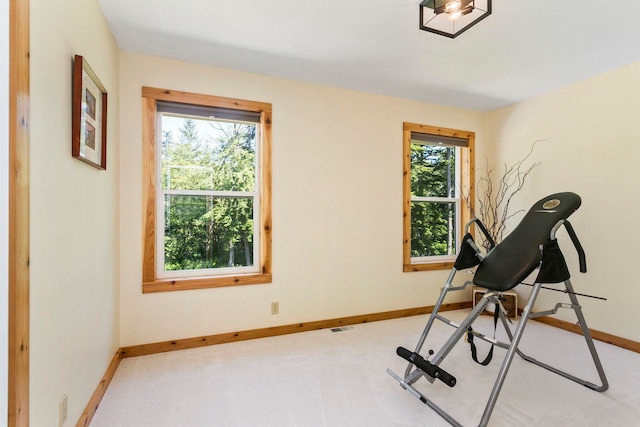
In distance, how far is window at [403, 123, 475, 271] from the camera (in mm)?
3582

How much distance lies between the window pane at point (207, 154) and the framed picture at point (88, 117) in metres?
0.75

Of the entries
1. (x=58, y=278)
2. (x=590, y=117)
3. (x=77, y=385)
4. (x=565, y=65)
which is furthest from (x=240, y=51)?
(x=590, y=117)

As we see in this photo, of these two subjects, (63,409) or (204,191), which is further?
(204,191)

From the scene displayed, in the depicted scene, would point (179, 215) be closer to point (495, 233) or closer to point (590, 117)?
point (495, 233)

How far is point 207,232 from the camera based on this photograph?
2.84 metres

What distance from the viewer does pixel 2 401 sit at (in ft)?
3.16

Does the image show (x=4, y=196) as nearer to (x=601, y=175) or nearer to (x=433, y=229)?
(x=433, y=229)

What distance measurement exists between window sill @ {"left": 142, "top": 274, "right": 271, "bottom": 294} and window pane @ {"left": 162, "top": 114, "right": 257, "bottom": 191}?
0.80m

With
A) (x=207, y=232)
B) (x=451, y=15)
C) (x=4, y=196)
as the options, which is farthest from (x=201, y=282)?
(x=451, y=15)

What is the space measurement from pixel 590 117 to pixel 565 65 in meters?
0.63

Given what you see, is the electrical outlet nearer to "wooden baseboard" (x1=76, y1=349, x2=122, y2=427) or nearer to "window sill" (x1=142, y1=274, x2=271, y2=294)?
"wooden baseboard" (x1=76, y1=349, x2=122, y2=427)

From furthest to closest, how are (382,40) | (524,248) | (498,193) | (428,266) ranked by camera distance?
(498,193)
(428,266)
(382,40)
(524,248)

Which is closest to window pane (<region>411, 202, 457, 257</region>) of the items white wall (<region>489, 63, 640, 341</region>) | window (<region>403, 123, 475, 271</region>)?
window (<region>403, 123, 475, 271</region>)

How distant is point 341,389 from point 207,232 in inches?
67.7
